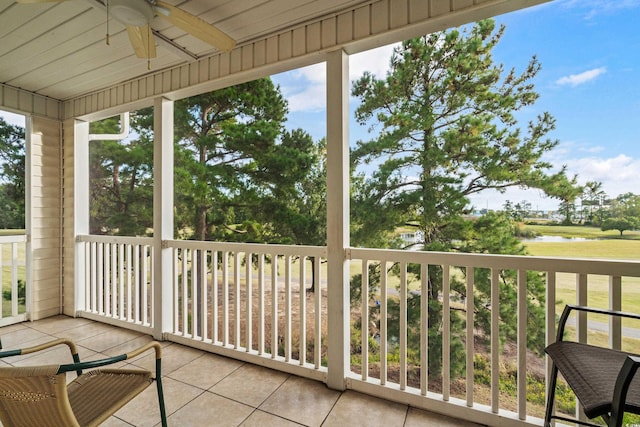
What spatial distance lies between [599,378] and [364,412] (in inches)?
49.4

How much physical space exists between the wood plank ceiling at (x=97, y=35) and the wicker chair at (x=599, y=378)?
2259mm

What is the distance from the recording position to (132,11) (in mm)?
1584

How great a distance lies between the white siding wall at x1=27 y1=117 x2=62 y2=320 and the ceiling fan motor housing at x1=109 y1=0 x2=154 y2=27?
299cm

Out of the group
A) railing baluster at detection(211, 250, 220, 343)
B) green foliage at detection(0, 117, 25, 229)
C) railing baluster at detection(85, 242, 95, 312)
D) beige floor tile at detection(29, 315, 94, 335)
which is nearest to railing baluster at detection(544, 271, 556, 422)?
railing baluster at detection(211, 250, 220, 343)

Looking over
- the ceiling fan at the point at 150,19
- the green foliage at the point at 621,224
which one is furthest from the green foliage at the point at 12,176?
the green foliage at the point at 621,224

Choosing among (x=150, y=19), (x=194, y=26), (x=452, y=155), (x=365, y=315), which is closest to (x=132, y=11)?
(x=150, y=19)

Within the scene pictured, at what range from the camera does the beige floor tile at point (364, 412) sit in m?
1.75

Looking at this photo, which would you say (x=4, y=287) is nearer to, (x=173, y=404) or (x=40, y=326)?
(x=40, y=326)

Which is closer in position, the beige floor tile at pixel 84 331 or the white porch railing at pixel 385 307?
the white porch railing at pixel 385 307

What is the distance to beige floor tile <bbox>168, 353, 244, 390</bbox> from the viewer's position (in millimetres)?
2203

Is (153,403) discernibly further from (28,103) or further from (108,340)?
(28,103)

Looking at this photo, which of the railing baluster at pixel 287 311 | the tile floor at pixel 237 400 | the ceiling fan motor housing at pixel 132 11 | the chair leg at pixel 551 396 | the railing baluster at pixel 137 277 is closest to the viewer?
the chair leg at pixel 551 396

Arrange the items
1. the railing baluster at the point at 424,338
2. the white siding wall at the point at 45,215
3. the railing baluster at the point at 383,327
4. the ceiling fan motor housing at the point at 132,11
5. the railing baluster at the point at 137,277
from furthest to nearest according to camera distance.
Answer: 1. the white siding wall at the point at 45,215
2. the railing baluster at the point at 137,277
3. the railing baluster at the point at 383,327
4. the railing baluster at the point at 424,338
5. the ceiling fan motor housing at the point at 132,11

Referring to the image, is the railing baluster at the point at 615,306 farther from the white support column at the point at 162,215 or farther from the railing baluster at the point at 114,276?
the railing baluster at the point at 114,276
